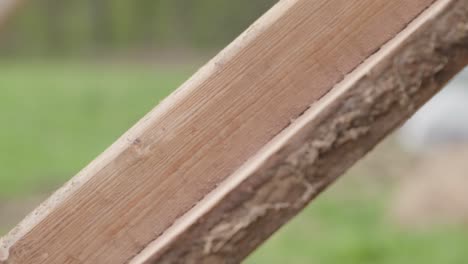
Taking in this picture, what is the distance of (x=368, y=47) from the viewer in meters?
1.31

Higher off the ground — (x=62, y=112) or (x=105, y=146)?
(x=62, y=112)

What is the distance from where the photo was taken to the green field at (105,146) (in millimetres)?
4848

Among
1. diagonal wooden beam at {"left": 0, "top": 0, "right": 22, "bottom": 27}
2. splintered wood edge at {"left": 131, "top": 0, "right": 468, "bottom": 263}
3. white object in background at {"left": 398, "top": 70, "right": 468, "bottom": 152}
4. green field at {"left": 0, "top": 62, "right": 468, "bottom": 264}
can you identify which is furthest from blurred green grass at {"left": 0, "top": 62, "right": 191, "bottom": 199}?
splintered wood edge at {"left": 131, "top": 0, "right": 468, "bottom": 263}

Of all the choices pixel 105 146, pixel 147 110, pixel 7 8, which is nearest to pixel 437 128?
pixel 105 146

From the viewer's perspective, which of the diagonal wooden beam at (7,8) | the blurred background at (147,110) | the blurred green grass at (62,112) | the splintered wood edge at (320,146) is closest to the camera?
the splintered wood edge at (320,146)

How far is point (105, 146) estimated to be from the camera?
24.1 ft

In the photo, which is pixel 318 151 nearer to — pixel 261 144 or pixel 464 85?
pixel 261 144

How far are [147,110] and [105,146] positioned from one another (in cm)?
182

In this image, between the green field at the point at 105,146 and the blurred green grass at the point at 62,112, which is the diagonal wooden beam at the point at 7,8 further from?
the blurred green grass at the point at 62,112

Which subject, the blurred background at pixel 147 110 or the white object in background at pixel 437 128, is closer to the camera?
the blurred background at pixel 147 110

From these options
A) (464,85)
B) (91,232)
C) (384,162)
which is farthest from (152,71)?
(91,232)

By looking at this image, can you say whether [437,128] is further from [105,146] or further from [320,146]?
[320,146]

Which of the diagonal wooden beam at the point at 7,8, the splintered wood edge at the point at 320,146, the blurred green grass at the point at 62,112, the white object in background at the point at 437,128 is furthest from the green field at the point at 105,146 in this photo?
the splintered wood edge at the point at 320,146

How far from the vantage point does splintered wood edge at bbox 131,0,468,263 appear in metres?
1.26
